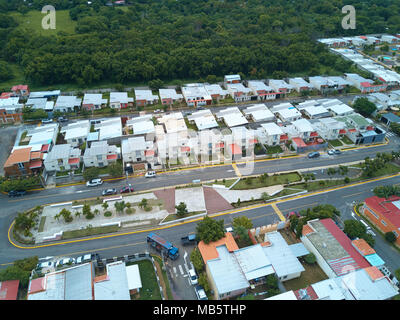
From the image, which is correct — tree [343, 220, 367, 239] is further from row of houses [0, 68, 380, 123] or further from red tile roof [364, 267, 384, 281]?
row of houses [0, 68, 380, 123]

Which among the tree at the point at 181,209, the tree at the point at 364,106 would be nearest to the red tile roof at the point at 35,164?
the tree at the point at 181,209

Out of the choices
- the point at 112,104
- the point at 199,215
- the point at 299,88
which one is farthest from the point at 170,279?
the point at 299,88

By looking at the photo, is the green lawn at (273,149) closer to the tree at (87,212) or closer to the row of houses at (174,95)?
the row of houses at (174,95)

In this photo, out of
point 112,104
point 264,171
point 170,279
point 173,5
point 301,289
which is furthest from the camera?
point 173,5

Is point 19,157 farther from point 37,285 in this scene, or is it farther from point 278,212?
point 278,212

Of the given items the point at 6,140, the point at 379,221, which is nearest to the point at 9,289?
the point at 6,140

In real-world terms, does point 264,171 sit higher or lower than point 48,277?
higher

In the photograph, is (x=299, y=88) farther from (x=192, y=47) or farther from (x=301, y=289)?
(x=301, y=289)
